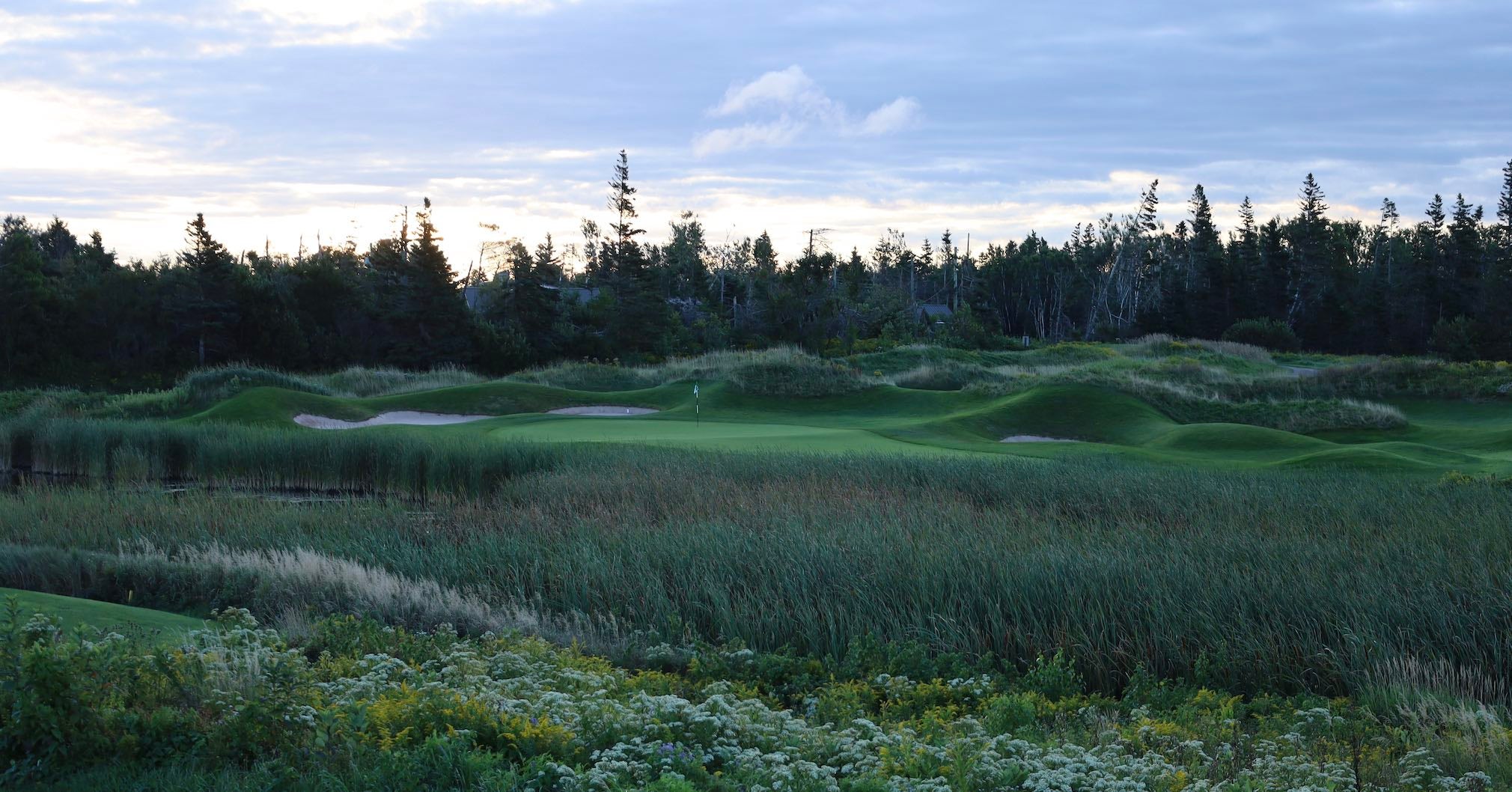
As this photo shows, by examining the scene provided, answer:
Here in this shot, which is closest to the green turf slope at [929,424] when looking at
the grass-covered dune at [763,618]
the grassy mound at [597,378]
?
the grass-covered dune at [763,618]

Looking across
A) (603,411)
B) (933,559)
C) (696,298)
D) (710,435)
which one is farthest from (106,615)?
(696,298)

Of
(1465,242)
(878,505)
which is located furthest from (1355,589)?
(1465,242)

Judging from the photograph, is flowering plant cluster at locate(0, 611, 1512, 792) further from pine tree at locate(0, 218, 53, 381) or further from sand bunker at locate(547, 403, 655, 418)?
pine tree at locate(0, 218, 53, 381)

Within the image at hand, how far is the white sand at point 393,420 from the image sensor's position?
2578 cm

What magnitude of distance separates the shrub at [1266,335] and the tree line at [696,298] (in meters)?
0.17

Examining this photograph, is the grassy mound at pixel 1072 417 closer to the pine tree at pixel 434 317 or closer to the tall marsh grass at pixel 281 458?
the tall marsh grass at pixel 281 458

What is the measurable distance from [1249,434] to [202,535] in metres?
18.4

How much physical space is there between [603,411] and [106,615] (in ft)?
68.4

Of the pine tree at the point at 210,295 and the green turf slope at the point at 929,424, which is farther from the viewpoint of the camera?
the pine tree at the point at 210,295

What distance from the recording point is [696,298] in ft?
228

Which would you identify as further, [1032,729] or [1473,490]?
[1473,490]

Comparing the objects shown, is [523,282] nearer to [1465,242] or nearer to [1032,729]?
[1032,729]

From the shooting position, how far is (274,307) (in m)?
46.9

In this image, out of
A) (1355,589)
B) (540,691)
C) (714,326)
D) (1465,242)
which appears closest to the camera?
(540,691)
